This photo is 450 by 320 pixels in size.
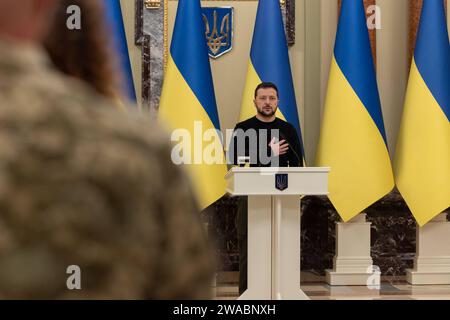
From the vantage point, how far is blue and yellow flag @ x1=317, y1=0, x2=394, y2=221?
6398 millimetres

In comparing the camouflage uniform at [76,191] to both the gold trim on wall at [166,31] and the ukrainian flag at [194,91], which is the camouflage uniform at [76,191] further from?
the gold trim on wall at [166,31]

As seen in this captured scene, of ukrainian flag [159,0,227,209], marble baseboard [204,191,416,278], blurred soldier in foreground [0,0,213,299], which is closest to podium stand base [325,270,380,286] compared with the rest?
marble baseboard [204,191,416,278]

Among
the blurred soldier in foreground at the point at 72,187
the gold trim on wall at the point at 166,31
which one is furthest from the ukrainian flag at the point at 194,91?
the blurred soldier in foreground at the point at 72,187

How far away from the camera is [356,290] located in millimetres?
6168

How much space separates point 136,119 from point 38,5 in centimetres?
8

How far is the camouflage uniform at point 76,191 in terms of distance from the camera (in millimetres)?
298

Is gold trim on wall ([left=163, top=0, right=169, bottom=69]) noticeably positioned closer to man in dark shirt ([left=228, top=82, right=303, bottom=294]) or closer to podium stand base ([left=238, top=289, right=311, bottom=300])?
man in dark shirt ([left=228, top=82, right=303, bottom=294])

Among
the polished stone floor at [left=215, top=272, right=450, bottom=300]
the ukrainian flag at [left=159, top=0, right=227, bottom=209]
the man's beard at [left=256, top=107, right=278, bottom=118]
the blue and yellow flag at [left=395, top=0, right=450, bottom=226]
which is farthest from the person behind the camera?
the blue and yellow flag at [left=395, top=0, right=450, bottom=226]

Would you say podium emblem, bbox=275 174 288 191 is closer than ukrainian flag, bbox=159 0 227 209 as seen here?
Yes

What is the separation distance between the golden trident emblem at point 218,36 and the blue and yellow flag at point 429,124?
6.40 feet

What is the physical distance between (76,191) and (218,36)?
6781 mm

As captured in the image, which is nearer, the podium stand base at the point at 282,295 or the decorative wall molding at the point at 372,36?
the podium stand base at the point at 282,295

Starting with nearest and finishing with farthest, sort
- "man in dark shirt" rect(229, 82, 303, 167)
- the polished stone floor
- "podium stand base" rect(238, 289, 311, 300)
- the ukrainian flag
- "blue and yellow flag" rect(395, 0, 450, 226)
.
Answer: "podium stand base" rect(238, 289, 311, 300) → "man in dark shirt" rect(229, 82, 303, 167) → the polished stone floor → the ukrainian flag → "blue and yellow flag" rect(395, 0, 450, 226)
